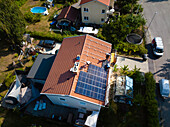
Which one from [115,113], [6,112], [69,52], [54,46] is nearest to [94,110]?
[115,113]

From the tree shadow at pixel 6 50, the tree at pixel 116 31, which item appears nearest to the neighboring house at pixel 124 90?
the tree at pixel 116 31

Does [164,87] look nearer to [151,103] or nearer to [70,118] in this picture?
[151,103]

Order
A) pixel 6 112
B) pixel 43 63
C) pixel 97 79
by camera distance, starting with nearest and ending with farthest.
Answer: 1. pixel 97 79
2. pixel 6 112
3. pixel 43 63

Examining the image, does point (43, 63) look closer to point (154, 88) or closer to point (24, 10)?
point (154, 88)

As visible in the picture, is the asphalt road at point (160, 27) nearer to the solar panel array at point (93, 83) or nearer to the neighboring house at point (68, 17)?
the solar panel array at point (93, 83)

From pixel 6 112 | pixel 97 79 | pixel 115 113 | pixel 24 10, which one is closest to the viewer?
pixel 97 79
